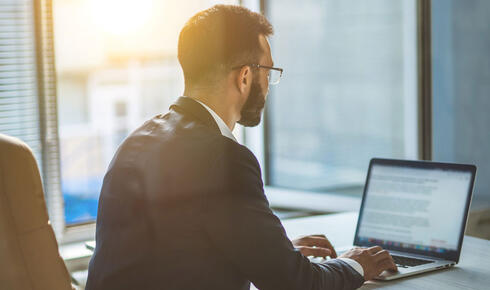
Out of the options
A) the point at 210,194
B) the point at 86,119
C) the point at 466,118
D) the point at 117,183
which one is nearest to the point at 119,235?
the point at 117,183

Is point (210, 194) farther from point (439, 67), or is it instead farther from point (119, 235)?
point (439, 67)

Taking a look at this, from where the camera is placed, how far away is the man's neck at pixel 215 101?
1.39 metres

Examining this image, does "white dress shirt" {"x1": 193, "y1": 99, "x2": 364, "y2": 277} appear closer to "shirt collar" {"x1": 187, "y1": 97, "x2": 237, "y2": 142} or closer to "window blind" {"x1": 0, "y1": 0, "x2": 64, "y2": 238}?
"shirt collar" {"x1": 187, "y1": 97, "x2": 237, "y2": 142}

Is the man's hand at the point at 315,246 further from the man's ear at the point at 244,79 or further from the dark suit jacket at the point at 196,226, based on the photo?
the man's ear at the point at 244,79

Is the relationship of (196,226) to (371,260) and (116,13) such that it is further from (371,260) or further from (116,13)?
(116,13)

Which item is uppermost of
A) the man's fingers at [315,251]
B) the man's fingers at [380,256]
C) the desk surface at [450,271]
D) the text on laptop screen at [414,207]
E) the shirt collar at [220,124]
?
the shirt collar at [220,124]

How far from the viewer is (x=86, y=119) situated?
13.6 ft

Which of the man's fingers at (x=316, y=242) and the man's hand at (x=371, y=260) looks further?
the man's fingers at (x=316, y=242)

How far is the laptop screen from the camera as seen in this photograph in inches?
63.6

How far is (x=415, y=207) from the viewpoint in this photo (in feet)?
5.52

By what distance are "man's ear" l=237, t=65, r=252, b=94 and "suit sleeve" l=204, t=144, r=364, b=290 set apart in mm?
264

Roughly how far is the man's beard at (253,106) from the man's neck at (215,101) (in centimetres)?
9

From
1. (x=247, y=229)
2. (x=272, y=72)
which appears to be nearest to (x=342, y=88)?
(x=272, y=72)

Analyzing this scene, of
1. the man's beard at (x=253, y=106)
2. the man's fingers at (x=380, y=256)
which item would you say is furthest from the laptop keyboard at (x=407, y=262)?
the man's beard at (x=253, y=106)
